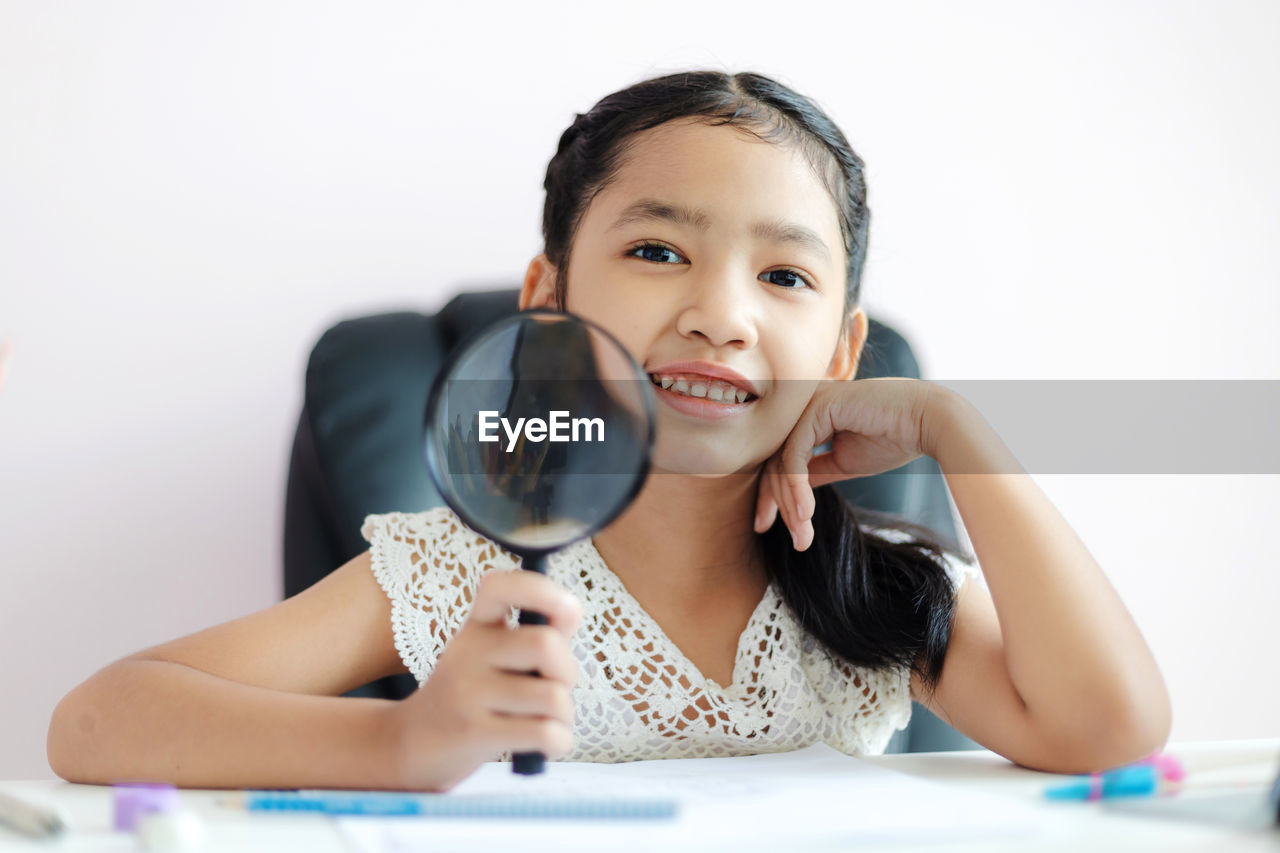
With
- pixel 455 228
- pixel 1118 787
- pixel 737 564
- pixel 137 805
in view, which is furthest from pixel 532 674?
pixel 455 228

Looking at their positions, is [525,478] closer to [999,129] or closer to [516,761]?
[516,761]

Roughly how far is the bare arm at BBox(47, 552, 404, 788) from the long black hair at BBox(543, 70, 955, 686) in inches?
23.2

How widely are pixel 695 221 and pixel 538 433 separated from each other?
1.43ft

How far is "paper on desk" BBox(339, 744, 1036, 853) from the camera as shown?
0.75m

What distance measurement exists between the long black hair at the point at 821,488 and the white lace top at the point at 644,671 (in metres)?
0.05

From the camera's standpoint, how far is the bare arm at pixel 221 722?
926 millimetres

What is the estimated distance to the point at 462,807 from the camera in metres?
0.80

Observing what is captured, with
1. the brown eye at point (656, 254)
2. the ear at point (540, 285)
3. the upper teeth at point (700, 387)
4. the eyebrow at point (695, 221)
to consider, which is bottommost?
the upper teeth at point (700, 387)

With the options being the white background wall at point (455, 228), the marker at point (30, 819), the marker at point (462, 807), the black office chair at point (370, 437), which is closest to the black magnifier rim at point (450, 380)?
the marker at point (462, 807)

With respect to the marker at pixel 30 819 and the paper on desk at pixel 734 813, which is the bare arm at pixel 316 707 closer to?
the paper on desk at pixel 734 813

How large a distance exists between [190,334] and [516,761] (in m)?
1.29

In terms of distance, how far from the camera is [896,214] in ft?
7.00

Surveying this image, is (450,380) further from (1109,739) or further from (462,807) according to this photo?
(1109,739)

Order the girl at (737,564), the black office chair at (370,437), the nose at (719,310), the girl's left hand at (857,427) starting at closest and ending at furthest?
the girl at (737,564), the nose at (719,310), the girl's left hand at (857,427), the black office chair at (370,437)
